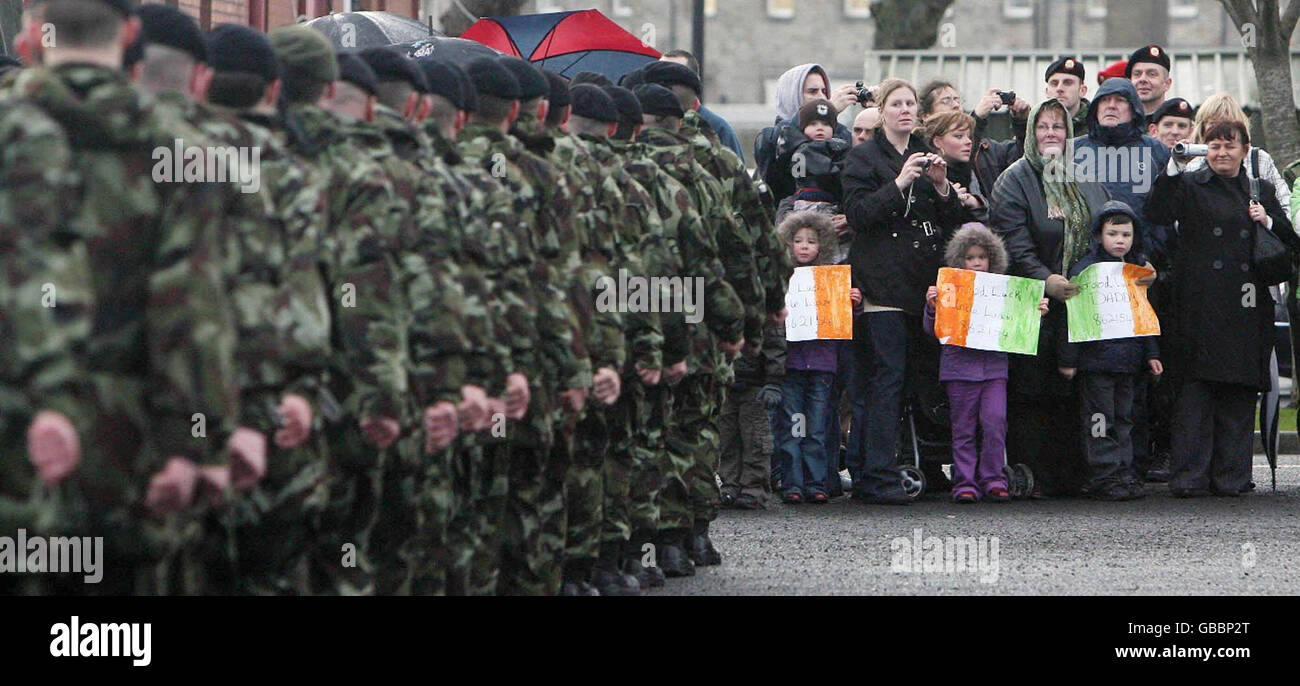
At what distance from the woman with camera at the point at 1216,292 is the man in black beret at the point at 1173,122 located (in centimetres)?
77

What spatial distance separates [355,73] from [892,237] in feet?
20.5

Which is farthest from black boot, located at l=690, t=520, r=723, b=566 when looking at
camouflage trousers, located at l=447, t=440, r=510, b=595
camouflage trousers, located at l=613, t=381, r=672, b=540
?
camouflage trousers, located at l=447, t=440, r=510, b=595

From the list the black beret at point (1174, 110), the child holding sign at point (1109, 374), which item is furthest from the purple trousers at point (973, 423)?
the black beret at point (1174, 110)

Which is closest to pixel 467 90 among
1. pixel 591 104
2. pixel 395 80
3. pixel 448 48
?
pixel 395 80

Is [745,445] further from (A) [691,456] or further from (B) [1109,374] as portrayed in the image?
(A) [691,456]

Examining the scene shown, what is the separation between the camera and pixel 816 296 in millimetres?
12586

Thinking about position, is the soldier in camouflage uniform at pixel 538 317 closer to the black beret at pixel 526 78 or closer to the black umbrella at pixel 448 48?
the black beret at pixel 526 78

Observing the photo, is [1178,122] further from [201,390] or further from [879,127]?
[201,390]

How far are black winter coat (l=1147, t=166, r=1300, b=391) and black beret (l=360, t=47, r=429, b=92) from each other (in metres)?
6.81

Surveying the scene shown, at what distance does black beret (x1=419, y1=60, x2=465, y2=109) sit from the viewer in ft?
24.6

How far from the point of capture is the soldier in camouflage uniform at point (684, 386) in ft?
31.0
